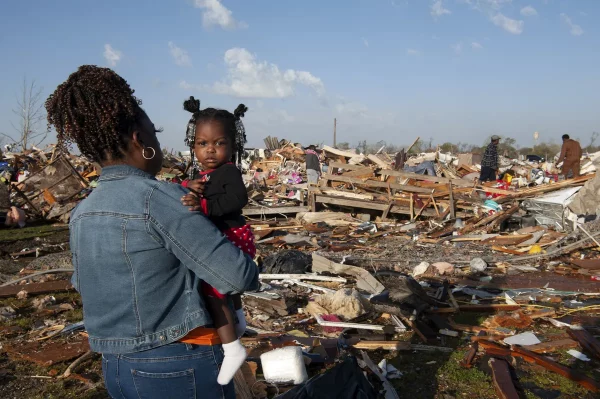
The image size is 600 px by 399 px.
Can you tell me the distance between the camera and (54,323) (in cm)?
633

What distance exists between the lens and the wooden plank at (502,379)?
4250 millimetres

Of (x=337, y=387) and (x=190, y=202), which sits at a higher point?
(x=190, y=202)

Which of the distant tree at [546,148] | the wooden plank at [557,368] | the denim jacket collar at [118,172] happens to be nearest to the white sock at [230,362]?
the denim jacket collar at [118,172]

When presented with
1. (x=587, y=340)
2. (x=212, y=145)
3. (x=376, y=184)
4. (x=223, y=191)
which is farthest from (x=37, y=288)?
(x=376, y=184)

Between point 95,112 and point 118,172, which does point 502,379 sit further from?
point 95,112

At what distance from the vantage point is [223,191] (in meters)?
2.70

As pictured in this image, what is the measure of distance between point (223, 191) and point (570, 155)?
54.1 ft

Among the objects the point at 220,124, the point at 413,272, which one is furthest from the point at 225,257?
the point at 413,272

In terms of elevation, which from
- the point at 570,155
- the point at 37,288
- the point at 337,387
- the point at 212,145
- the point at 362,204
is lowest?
the point at 37,288

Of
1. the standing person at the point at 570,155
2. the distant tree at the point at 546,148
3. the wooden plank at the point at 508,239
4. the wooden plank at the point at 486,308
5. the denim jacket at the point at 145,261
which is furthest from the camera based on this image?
the distant tree at the point at 546,148

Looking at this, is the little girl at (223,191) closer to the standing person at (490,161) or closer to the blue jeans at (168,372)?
the blue jeans at (168,372)

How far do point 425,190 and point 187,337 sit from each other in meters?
13.2

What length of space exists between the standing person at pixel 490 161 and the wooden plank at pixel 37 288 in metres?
14.0

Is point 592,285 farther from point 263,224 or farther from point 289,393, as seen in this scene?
point 263,224
